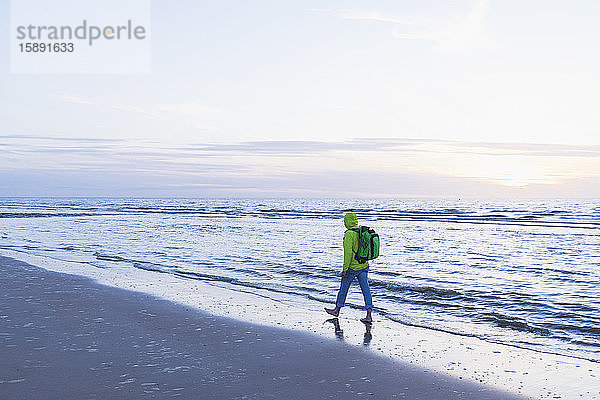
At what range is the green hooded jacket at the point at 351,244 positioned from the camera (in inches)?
374

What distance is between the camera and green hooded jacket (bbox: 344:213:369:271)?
31.2 ft

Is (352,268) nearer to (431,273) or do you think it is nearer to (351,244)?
(351,244)

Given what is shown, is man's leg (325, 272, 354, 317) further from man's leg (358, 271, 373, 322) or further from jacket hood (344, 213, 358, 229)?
jacket hood (344, 213, 358, 229)

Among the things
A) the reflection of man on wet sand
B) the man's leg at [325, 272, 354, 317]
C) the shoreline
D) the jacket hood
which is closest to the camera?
the shoreline

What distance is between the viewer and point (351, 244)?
9609 millimetres

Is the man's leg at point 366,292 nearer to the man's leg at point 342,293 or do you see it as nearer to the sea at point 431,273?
the man's leg at point 342,293

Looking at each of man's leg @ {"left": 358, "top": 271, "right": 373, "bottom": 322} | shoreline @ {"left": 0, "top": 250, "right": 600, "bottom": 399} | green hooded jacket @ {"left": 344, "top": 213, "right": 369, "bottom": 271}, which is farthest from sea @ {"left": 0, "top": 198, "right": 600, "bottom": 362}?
green hooded jacket @ {"left": 344, "top": 213, "right": 369, "bottom": 271}

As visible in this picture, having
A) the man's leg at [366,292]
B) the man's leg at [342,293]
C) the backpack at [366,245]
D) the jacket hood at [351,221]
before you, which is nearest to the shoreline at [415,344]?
the man's leg at [342,293]

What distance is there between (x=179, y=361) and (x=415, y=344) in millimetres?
3599

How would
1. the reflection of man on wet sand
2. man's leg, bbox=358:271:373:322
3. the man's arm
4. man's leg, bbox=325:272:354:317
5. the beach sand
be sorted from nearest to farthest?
the beach sand, the reflection of man on wet sand, the man's arm, man's leg, bbox=358:271:373:322, man's leg, bbox=325:272:354:317

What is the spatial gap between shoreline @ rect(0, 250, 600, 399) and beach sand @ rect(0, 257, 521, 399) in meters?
0.38

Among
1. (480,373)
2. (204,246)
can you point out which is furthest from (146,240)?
(480,373)

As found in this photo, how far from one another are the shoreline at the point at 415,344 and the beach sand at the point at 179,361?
0.38 m

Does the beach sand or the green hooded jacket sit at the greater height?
the green hooded jacket
